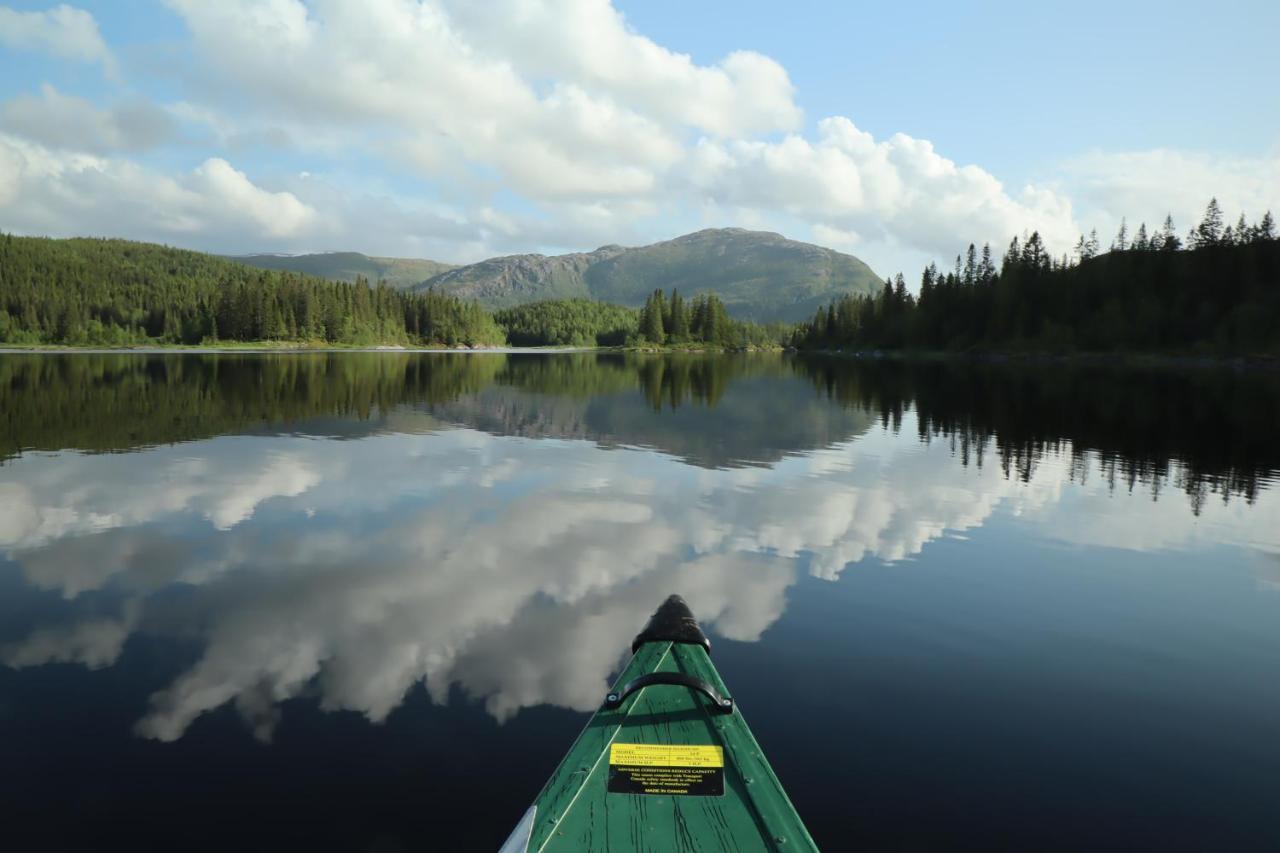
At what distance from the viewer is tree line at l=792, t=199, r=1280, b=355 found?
122500mm

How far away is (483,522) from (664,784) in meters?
13.4

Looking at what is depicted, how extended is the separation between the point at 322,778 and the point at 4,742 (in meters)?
3.96

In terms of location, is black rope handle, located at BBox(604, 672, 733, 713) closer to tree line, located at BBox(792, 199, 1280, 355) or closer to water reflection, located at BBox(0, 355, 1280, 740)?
water reflection, located at BBox(0, 355, 1280, 740)

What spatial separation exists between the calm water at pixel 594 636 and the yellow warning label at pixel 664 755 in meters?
1.62

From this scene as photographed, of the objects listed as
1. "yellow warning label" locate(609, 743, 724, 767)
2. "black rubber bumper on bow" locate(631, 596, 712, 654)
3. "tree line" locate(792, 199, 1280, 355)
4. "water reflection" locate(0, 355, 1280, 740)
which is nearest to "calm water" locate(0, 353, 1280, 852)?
"water reflection" locate(0, 355, 1280, 740)

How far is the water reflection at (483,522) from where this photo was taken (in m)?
10.6

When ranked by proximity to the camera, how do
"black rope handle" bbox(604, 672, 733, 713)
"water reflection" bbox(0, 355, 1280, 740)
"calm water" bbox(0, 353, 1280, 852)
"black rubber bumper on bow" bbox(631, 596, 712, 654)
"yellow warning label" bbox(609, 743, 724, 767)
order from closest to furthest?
"yellow warning label" bbox(609, 743, 724, 767) < "black rope handle" bbox(604, 672, 733, 713) < "calm water" bbox(0, 353, 1280, 852) < "black rubber bumper on bow" bbox(631, 596, 712, 654) < "water reflection" bbox(0, 355, 1280, 740)

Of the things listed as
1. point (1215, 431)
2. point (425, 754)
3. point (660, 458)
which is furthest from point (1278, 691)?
point (1215, 431)

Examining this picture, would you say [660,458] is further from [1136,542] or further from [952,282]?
[952,282]

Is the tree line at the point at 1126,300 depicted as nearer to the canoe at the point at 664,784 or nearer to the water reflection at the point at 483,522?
the water reflection at the point at 483,522

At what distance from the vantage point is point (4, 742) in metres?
8.05

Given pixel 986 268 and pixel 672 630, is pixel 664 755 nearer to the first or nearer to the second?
pixel 672 630

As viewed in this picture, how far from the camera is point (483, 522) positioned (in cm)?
1858

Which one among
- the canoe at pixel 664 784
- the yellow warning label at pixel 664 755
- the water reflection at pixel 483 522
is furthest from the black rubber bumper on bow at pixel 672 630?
the yellow warning label at pixel 664 755
